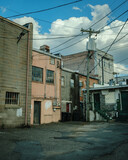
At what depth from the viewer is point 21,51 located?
14.9 meters

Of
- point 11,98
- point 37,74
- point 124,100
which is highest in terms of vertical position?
point 37,74

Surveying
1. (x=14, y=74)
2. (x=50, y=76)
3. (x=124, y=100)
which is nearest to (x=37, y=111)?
(x=50, y=76)

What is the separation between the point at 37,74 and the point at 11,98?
15.5ft

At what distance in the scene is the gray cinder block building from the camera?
13.2 metres

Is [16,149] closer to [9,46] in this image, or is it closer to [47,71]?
[9,46]

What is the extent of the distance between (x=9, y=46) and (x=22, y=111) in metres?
5.47

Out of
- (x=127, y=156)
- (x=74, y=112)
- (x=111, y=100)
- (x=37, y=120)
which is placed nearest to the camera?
(x=127, y=156)

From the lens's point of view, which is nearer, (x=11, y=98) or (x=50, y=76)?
(x=11, y=98)

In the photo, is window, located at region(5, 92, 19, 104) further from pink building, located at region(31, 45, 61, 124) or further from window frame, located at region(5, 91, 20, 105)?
pink building, located at region(31, 45, 61, 124)

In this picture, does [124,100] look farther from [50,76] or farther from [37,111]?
[37,111]

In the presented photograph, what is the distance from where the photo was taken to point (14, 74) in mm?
14016

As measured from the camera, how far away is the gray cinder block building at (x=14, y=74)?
1315cm

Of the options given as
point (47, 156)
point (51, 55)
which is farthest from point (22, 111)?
point (47, 156)

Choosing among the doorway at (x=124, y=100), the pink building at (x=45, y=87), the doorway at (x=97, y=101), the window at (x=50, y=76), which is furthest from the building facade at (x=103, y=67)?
the window at (x=50, y=76)
